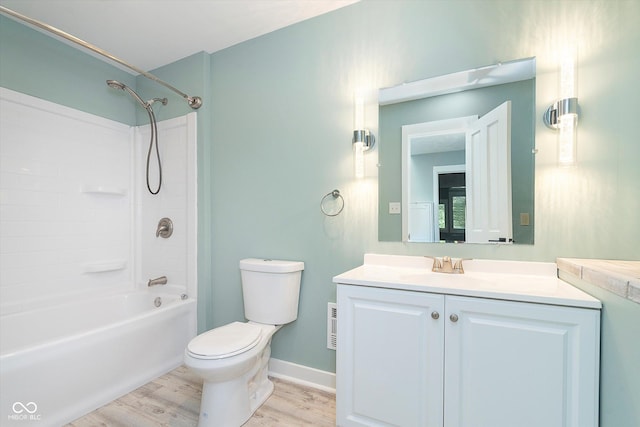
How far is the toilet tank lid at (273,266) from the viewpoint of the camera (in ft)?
5.86

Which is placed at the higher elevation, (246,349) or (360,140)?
(360,140)

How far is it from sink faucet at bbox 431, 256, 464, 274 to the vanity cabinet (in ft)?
1.15

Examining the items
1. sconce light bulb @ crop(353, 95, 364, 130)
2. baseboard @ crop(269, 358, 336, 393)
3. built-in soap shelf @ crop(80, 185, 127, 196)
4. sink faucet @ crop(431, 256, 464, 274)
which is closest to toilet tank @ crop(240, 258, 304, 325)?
baseboard @ crop(269, 358, 336, 393)

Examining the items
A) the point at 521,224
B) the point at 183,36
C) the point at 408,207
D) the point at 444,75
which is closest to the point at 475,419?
the point at 521,224

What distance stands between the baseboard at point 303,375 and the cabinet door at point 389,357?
48cm

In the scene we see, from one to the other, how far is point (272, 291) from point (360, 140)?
1097 millimetres

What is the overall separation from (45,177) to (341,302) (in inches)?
92.7

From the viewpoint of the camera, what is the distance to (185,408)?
165 centimetres

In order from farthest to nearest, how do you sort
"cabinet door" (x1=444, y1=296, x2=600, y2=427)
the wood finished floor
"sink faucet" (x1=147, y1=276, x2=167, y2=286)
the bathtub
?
"sink faucet" (x1=147, y1=276, x2=167, y2=286) < the wood finished floor < the bathtub < "cabinet door" (x1=444, y1=296, x2=600, y2=427)

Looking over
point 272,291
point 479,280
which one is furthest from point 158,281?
point 479,280

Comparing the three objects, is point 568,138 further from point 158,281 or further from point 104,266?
point 104,266

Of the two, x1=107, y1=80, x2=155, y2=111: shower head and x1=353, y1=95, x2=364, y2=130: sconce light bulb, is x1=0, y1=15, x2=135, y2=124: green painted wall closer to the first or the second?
x1=107, y1=80, x2=155, y2=111: shower head

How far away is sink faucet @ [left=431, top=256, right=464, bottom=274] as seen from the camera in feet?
4.75

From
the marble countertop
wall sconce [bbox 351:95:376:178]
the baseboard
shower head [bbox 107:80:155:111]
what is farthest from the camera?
shower head [bbox 107:80:155:111]
